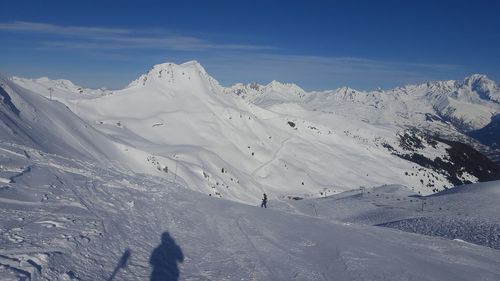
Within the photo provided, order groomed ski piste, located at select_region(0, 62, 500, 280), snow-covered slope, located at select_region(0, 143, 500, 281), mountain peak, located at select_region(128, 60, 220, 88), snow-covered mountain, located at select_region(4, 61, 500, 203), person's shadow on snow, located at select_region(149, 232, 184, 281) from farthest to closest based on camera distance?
mountain peak, located at select_region(128, 60, 220, 88) → snow-covered mountain, located at select_region(4, 61, 500, 203) → groomed ski piste, located at select_region(0, 62, 500, 280) → person's shadow on snow, located at select_region(149, 232, 184, 281) → snow-covered slope, located at select_region(0, 143, 500, 281)

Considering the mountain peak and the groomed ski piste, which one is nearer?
the groomed ski piste

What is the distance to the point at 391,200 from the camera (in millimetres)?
38375

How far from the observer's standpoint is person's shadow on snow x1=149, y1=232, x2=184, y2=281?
9219 mm

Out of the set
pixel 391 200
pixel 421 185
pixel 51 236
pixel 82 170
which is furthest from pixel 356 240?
pixel 421 185

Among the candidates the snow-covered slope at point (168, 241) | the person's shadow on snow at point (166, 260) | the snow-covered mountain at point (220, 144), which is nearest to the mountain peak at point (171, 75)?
the snow-covered mountain at point (220, 144)

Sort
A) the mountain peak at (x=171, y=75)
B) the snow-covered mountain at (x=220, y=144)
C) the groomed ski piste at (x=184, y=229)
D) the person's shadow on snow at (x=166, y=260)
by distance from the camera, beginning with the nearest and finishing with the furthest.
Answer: the person's shadow on snow at (x=166, y=260) < the groomed ski piste at (x=184, y=229) < the snow-covered mountain at (x=220, y=144) < the mountain peak at (x=171, y=75)

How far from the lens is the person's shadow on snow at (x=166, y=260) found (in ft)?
30.2

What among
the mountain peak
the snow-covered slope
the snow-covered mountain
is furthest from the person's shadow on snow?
the mountain peak

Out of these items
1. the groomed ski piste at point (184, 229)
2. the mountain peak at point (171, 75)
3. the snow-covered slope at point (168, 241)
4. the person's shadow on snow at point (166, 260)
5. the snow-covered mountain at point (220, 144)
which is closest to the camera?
the snow-covered slope at point (168, 241)

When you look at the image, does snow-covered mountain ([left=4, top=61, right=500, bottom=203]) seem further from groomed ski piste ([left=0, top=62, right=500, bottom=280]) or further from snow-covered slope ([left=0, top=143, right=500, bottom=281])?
snow-covered slope ([left=0, top=143, right=500, bottom=281])

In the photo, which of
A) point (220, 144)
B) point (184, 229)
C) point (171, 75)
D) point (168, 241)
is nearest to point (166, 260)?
point (168, 241)

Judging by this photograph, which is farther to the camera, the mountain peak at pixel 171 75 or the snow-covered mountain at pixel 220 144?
the mountain peak at pixel 171 75

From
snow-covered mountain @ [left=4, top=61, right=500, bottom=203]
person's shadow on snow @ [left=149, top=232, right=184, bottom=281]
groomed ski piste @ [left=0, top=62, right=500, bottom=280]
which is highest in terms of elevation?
snow-covered mountain @ [left=4, top=61, right=500, bottom=203]

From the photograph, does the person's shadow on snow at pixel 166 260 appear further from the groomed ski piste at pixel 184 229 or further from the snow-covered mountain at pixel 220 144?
the snow-covered mountain at pixel 220 144
